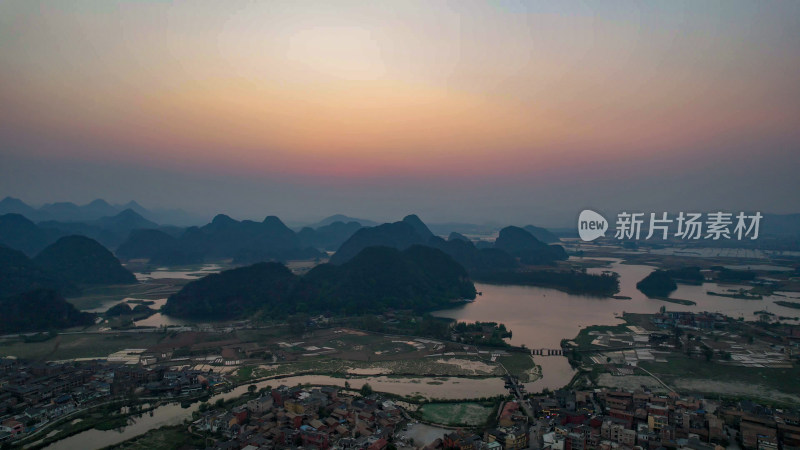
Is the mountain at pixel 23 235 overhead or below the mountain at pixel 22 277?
overhead

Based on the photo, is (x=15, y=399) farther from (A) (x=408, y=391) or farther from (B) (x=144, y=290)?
(B) (x=144, y=290)

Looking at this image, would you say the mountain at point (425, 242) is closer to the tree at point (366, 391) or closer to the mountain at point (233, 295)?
the mountain at point (233, 295)

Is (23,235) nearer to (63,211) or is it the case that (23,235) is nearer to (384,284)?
(384,284)

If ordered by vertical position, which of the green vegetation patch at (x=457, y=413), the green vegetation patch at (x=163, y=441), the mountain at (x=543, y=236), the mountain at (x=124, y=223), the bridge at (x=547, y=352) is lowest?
the green vegetation patch at (x=163, y=441)

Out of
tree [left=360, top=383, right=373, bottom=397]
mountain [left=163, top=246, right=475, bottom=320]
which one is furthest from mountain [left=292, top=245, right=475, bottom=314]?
tree [left=360, top=383, right=373, bottom=397]

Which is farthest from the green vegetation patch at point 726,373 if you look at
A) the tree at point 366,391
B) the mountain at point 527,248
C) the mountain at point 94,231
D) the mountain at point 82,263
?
the mountain at point 94,231

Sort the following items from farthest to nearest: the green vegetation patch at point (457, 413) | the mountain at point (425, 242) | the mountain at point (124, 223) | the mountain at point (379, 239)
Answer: the mountain at point (124, 223) → the mountain at point (379, 239) → the mountain at point (425, 242) → the green vegetation patch at point (457, 413)

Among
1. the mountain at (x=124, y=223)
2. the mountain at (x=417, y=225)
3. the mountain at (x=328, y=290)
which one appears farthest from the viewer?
the mountain at (x=124, y=223)
